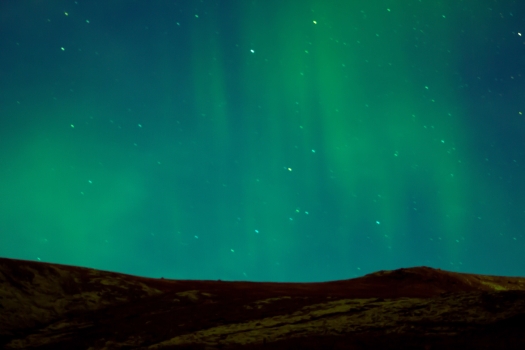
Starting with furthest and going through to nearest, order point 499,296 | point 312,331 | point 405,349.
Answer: point 499,296
point 312,331
point 405,349

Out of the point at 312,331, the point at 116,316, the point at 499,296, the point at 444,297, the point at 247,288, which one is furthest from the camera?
the point at 247,288

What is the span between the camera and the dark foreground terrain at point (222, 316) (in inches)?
324

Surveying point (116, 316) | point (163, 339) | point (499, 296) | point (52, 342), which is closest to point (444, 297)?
point (499, 296)

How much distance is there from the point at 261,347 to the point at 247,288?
7.07 metres

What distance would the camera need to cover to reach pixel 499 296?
986 cm

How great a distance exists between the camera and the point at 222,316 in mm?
11156

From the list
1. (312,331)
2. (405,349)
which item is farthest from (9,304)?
(405,349)

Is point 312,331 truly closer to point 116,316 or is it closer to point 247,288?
point 116,316

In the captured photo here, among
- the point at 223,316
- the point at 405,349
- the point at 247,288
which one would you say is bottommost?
the point at 405,349

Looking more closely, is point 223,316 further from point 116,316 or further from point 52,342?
point 52,342

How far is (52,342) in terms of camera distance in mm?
9648

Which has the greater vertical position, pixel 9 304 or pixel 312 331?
pixel 9 304

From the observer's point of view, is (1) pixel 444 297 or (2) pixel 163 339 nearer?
(2) pixel 163 339

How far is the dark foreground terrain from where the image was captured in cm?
824
